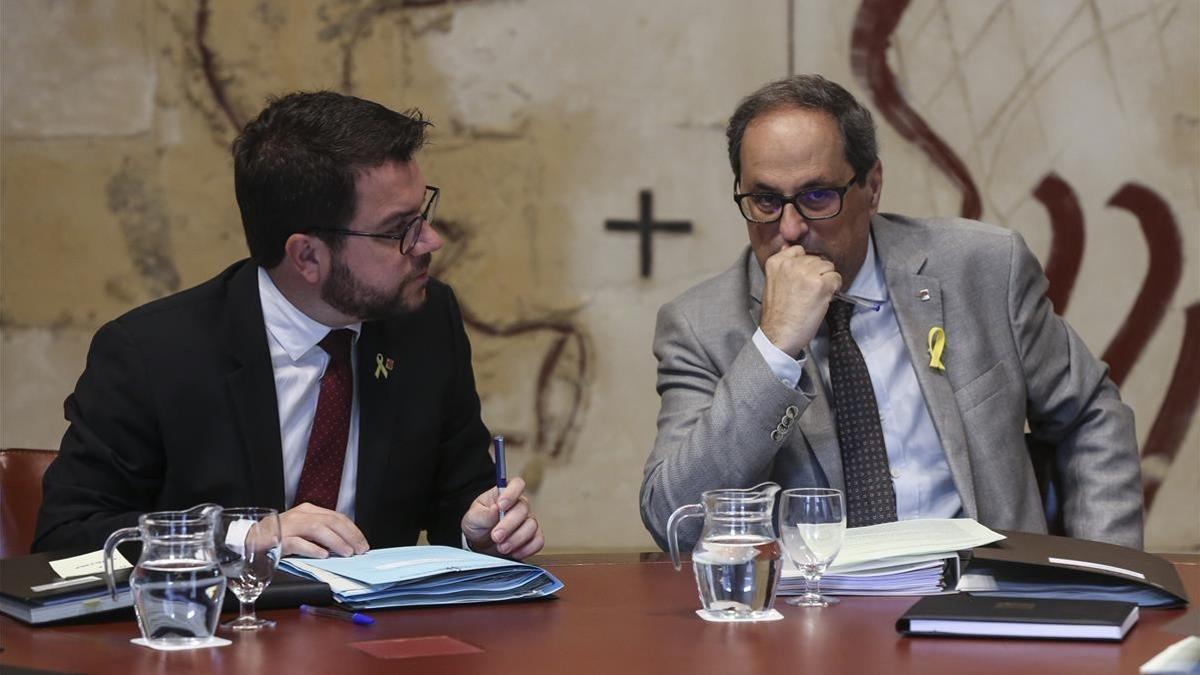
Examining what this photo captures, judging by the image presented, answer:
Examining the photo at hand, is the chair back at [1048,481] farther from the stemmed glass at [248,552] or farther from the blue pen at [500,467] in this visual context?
the stemmed glass at [248,552]

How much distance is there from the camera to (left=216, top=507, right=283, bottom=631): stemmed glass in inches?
65.3

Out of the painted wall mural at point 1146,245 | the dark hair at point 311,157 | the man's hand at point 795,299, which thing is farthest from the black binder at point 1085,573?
the painted wall mural at point 1146,245

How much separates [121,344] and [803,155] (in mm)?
1126

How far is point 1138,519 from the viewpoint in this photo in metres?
2.61

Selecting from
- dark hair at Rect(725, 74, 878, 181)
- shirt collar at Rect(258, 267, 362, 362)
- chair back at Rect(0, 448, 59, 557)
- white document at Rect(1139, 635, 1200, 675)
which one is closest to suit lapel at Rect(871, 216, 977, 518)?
dark hair at Rect(725, 74, 878, 181)

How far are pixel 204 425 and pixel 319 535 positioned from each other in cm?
50

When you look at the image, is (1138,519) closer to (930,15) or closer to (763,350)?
(763,350)

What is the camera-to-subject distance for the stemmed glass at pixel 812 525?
5.73 ft

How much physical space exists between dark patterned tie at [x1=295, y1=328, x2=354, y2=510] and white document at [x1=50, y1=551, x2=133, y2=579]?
0.53 m

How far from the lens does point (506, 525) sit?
2133 millimetres

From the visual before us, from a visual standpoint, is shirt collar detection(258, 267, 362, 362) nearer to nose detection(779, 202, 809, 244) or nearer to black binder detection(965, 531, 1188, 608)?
nose detection(779, 202, 809, 244)

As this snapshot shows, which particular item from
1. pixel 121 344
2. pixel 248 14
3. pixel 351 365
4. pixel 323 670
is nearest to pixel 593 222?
pixel 248 14

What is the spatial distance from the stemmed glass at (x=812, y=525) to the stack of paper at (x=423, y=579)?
1.02ft

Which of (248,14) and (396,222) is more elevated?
(248,14)
